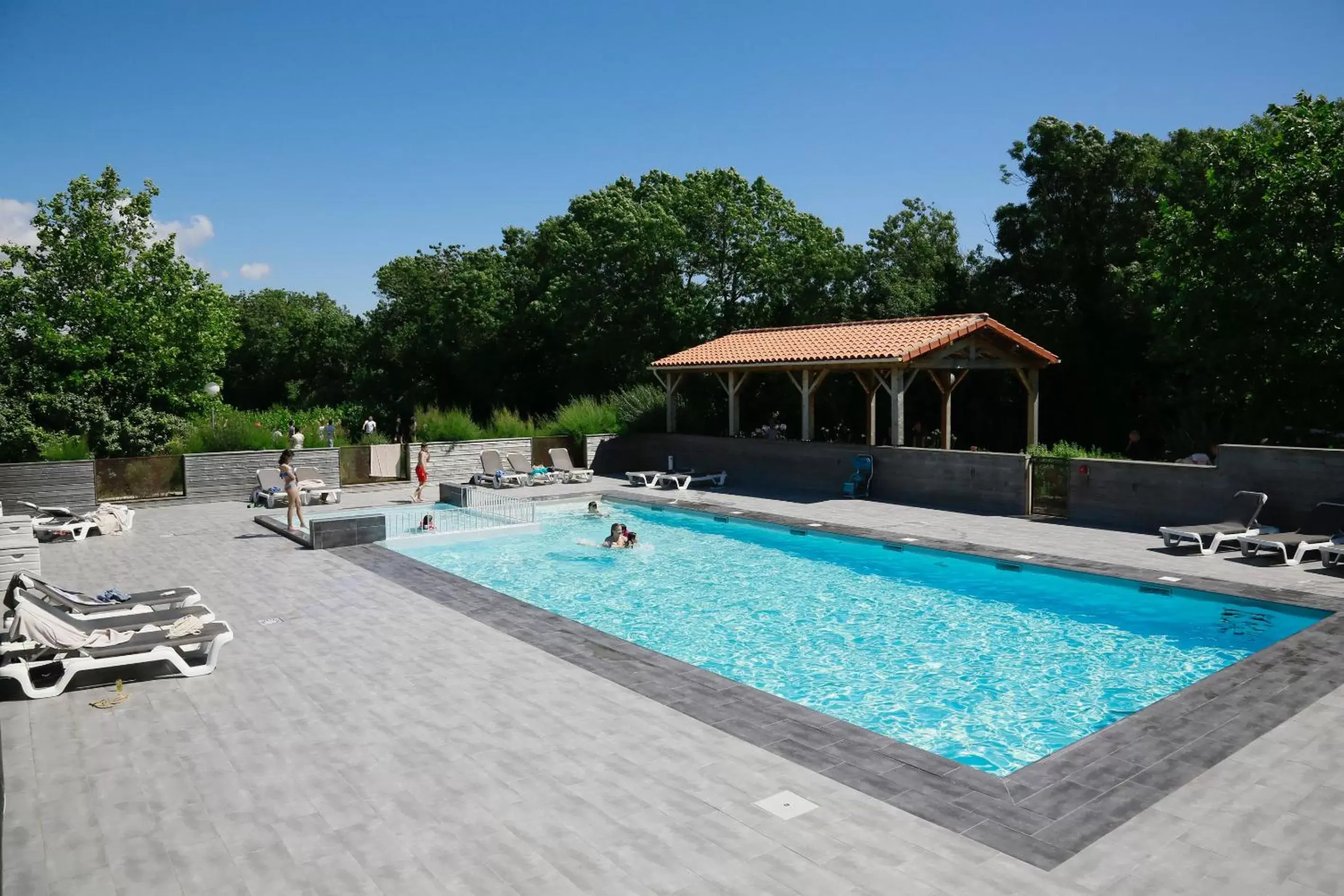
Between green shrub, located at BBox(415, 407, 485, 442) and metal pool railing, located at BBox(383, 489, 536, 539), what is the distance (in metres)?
3.27

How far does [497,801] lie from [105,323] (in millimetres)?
19617

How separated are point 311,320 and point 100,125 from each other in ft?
117

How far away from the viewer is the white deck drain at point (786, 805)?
485cm

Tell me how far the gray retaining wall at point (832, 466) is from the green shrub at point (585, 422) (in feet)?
1.58

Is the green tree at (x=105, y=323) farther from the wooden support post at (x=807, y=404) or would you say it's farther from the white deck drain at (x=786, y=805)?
the white deck drain at (x=786, y=805)

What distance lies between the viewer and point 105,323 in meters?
20.1

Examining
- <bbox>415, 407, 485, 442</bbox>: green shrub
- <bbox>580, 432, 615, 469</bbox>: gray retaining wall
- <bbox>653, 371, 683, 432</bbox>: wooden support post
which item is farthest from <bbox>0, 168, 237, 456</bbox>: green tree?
<bbox>653, 371, 683, 432</bbox>: wooden support post

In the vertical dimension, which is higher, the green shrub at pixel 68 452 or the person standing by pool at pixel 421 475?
the green shrub at pixel 68 452

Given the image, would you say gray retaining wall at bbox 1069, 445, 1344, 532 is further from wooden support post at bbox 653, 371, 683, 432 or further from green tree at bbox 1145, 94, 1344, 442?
wooden support post at bbox 653, 371, 683, 432

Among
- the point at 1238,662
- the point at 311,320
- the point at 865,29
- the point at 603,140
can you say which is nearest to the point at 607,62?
the point at 865,29

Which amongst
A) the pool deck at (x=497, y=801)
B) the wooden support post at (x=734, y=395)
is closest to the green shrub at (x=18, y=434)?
the pool deck at (x=497, y=801)

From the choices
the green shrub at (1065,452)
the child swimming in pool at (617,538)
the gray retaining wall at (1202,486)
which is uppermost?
the green shrub at (1065,452)

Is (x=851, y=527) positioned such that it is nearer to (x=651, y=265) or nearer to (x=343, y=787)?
(x=343, y=787)

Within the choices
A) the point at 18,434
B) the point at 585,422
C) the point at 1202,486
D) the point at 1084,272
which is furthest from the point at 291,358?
the point at 1202,486
